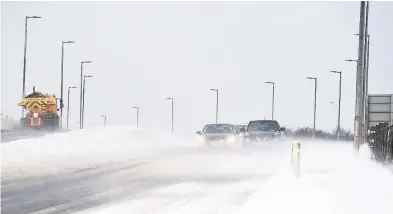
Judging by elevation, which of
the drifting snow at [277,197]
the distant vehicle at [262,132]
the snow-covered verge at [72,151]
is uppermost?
the distant vehicle at [262,132]

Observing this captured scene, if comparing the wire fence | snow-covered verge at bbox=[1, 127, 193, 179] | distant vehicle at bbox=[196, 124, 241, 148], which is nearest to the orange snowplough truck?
snow-covered verge at bbox=[1, 127, 193, 179]

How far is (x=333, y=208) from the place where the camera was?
13062mm

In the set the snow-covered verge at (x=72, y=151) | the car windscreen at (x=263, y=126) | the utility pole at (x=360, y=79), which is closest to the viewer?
the snow-covered verge at (x=72, y=151)

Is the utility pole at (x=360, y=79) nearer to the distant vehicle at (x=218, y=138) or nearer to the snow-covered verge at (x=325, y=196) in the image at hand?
the distant vehicle at (x=218, y=138)

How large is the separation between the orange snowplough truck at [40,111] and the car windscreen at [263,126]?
2308 cm

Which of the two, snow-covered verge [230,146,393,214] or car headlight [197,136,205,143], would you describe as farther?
car headlight [197,136,205,143]

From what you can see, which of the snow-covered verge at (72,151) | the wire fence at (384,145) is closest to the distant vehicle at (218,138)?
the snow-covered verge at (72,151)

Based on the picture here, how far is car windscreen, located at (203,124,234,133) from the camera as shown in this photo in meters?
40.5

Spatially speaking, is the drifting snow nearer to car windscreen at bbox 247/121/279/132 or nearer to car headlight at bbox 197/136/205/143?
car headlight at bbox 197/136/205/143

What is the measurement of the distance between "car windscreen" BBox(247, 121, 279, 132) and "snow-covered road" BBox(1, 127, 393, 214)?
4237 mm

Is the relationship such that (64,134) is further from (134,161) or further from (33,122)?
(33,122)

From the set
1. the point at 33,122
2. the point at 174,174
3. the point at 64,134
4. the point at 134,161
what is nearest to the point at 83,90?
the point at 33,122

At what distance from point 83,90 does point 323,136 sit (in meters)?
29.4

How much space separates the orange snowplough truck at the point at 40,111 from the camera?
59438mm
